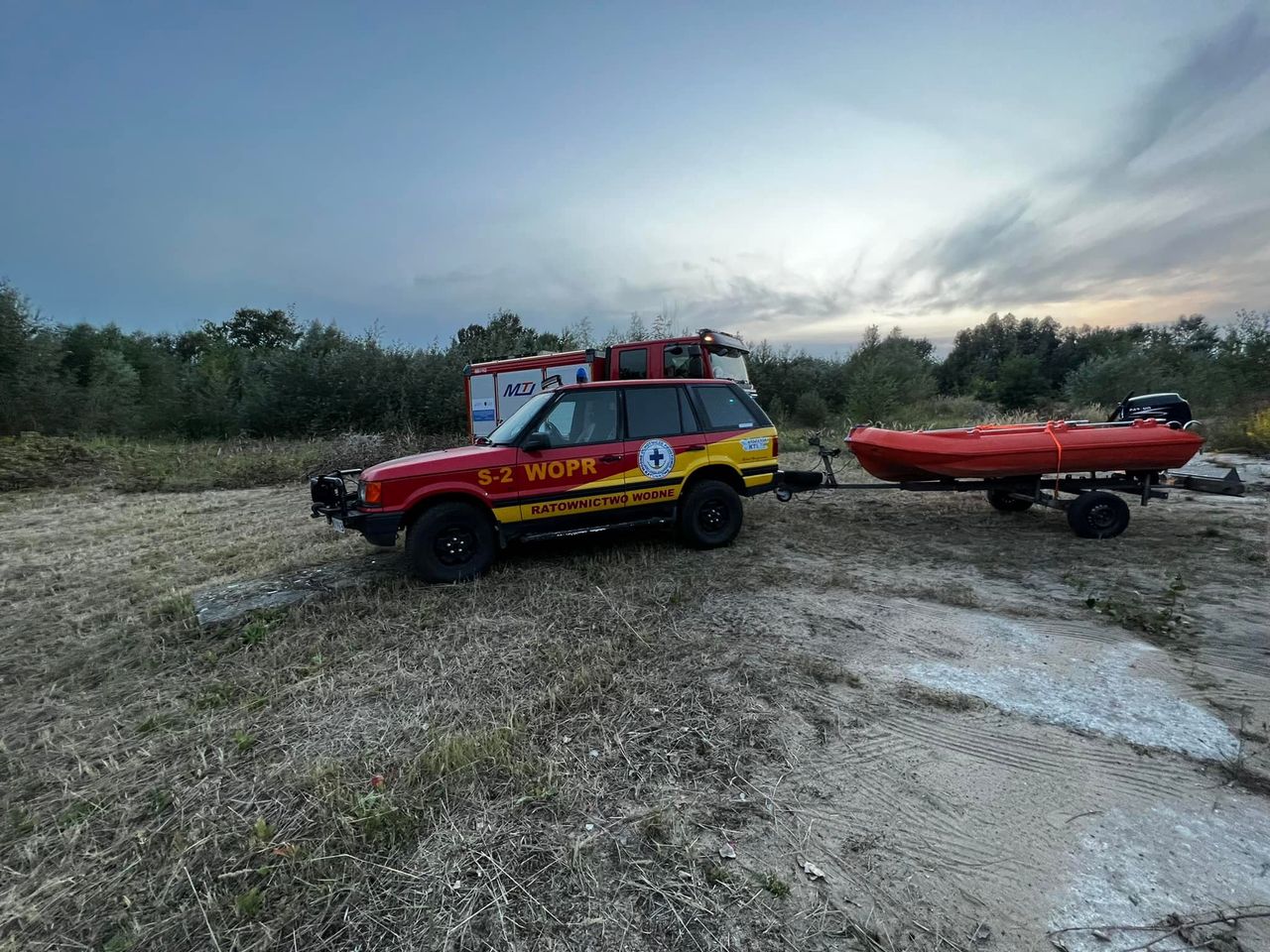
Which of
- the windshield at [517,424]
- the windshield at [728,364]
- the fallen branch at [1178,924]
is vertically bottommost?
the fallen branch at [1178,924]

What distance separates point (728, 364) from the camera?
10625 mm

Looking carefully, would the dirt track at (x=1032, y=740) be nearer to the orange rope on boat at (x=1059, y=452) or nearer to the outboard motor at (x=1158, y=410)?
the orange rope on boat at (x=1059, y=452)

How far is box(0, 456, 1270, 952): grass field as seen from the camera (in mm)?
1945

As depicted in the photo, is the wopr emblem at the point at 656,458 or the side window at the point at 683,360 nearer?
the wopr emblem at the point at 656,458

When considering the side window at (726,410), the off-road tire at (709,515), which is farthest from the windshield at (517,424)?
the off-road tire at (709,515)

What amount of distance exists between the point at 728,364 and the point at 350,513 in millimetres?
7501

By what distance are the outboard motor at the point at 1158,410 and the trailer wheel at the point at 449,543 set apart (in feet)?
24.8

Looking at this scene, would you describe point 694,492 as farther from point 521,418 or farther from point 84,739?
point 84,739

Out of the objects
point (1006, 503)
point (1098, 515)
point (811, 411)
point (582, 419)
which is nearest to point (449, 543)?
point (582, 419)

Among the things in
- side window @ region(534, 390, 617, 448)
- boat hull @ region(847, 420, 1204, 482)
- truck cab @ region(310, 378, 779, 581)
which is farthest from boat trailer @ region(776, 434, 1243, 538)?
side window @ region(534, 390, 617, 448)

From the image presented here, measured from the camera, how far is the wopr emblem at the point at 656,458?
5.64 metres

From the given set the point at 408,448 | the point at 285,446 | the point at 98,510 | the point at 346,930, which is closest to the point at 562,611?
the point at 346,930

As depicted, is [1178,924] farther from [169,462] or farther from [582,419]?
[169,462]

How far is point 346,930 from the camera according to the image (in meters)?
1.89
